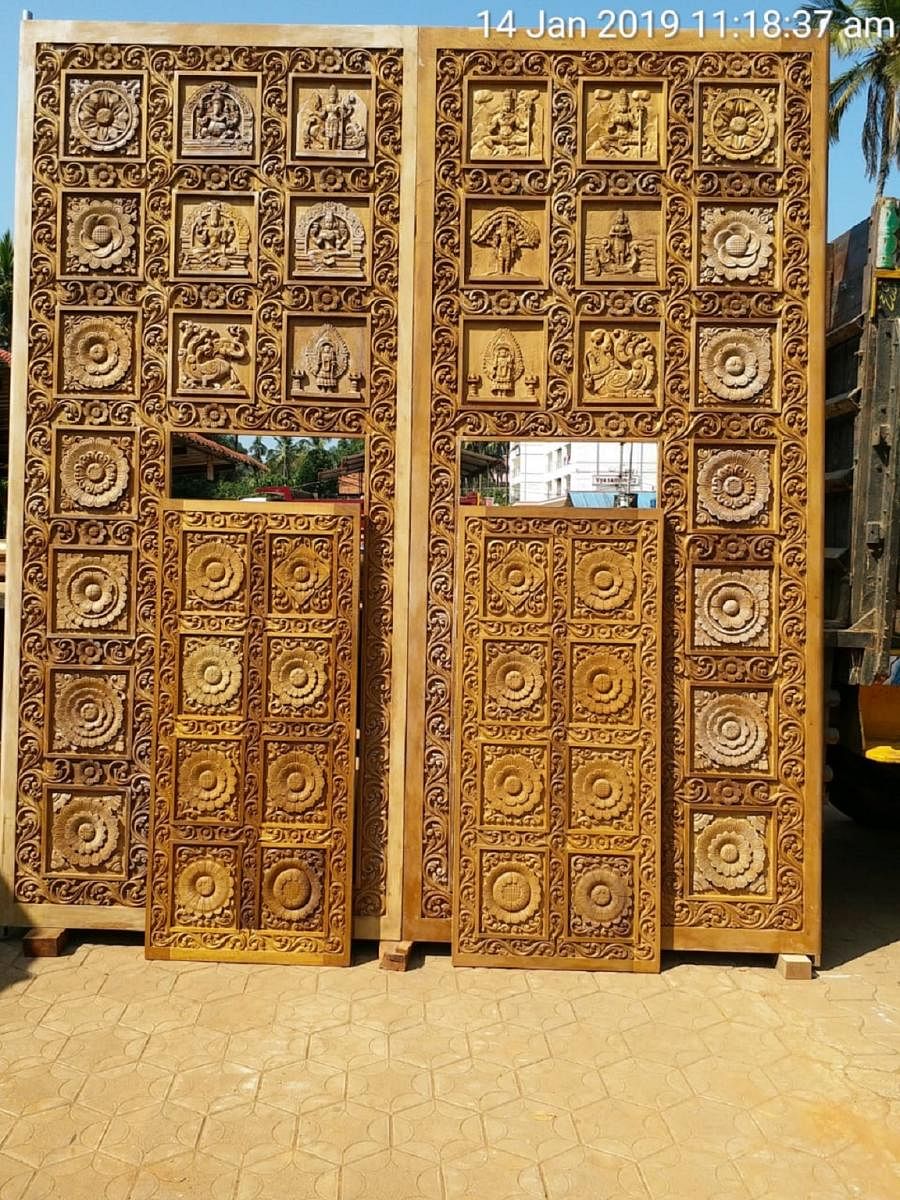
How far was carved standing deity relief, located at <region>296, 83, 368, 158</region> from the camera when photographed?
3.89 meters

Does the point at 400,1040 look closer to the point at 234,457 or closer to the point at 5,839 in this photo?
the point at 5,839

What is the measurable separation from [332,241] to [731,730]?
2.95m

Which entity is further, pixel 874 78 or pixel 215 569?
pixel 874 78

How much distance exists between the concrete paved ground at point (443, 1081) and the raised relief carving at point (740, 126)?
3.73 meters

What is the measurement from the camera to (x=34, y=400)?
12.9 ft

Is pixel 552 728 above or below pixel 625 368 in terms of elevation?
below

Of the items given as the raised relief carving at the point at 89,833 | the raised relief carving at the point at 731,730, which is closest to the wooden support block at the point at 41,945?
the raised relief carving at the point at 89,833

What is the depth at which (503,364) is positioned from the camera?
3.87 meters

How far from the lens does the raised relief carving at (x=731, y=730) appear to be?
3840 millimetres

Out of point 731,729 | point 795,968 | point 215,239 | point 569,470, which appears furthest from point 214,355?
point 569,470

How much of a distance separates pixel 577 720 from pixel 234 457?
561 cm

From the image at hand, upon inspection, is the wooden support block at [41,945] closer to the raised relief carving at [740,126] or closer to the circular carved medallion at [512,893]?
the circular carved medallion at [512,893]

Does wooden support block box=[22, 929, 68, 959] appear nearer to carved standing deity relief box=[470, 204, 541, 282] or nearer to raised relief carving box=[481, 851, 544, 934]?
raised relief carving box=[481, 851, 544, 934]

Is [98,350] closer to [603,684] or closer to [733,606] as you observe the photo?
[603,684]
